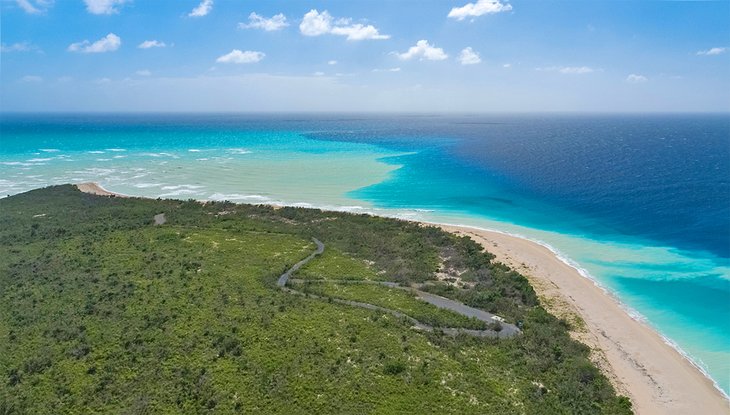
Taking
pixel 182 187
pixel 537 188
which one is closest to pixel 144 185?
pixel 182 187

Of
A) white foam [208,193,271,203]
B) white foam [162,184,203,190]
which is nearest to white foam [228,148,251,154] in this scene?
white foam [162,184,203,190]

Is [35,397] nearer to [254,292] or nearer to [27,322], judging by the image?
[27,322]

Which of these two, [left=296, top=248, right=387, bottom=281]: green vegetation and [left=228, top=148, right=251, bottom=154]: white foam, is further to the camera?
[left=228, top=148, right=251, bottom=154]: white foam

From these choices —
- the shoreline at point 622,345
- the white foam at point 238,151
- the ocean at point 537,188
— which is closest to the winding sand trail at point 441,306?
the shoreline at point 622,345

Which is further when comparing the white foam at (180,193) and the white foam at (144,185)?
the white foam at (144,185)

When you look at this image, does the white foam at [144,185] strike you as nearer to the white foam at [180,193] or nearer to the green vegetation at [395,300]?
the white foam at [180,193]

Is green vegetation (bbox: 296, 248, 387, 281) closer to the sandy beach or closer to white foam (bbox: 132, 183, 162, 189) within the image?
the sandy beach

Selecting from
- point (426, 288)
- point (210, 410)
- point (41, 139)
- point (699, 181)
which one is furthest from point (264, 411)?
point (41, 139)
